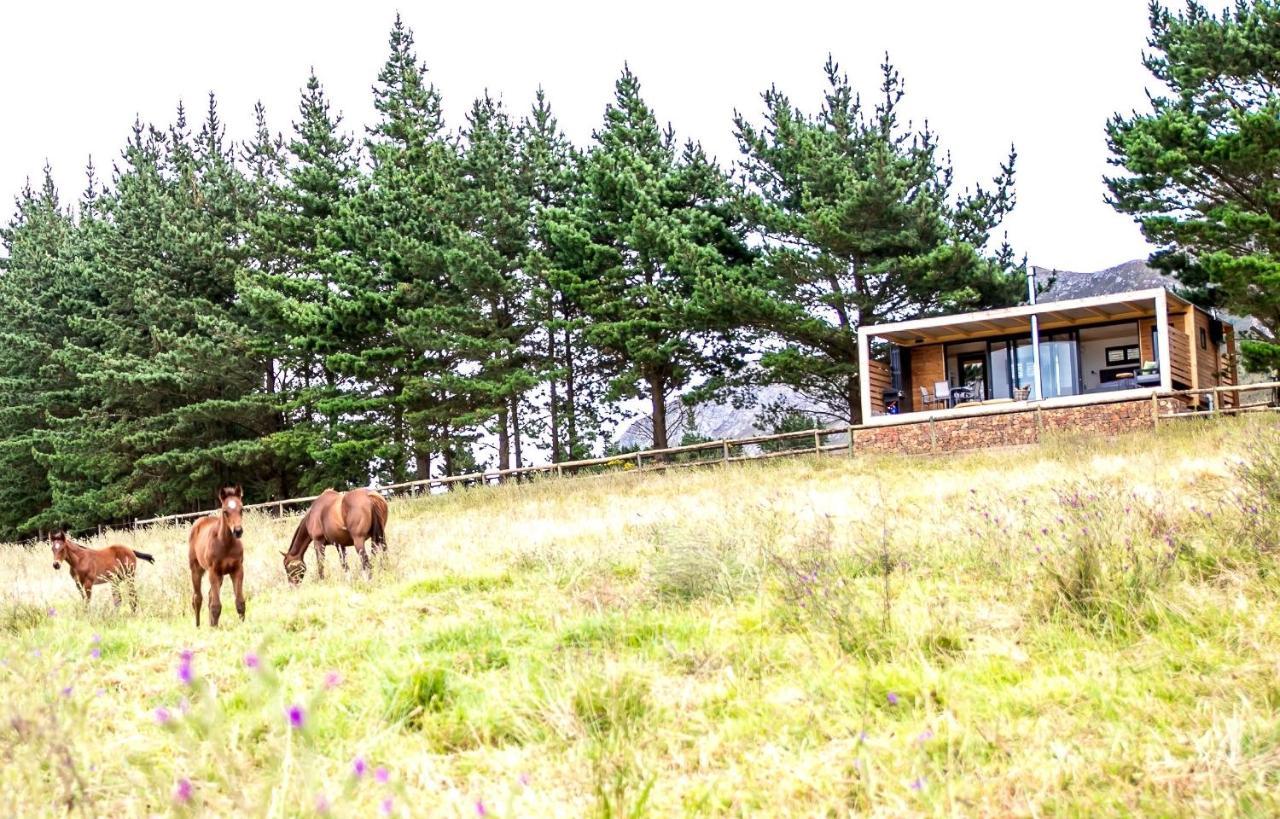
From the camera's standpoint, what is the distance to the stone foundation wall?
75.3 ft

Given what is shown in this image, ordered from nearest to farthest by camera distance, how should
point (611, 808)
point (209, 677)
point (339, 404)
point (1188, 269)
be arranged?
point (611, 808) → point (209, 677) → point (1188, 269) → point (339, 404)

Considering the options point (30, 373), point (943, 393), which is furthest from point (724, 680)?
point (30, 373)

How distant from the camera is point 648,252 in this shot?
1170 inches

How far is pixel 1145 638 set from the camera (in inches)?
218

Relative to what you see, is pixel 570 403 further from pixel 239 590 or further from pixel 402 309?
pixel 239 590

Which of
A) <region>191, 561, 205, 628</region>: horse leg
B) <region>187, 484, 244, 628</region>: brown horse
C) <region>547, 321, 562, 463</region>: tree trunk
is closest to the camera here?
<region>187, 484, 244, 628</region>: brown horse

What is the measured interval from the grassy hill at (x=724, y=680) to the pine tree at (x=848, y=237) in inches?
704

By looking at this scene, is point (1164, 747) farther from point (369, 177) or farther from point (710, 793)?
point (369, 177)

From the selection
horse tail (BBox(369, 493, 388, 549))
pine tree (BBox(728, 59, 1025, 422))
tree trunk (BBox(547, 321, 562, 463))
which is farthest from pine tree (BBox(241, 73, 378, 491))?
horse tail (BBox(369, 493, 388, 549))

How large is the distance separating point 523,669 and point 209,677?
76.7 inches

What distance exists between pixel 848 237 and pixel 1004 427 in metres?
6.52

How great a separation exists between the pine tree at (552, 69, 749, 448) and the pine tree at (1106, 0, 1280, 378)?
10.9 m

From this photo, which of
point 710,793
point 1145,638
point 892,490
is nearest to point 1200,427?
point 892,490

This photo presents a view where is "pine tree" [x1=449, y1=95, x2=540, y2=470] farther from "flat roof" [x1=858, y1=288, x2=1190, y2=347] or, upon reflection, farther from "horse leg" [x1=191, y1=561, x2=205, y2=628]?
"horse leg" [x1=191, y1=561, x2=205, y2=628]
